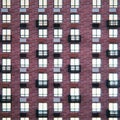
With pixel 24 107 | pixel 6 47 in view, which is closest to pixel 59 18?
pixel 6 47

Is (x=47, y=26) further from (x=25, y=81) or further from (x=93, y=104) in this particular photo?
(x=93, y=104)

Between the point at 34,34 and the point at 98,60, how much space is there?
8897mm

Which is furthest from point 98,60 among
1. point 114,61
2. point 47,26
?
point 47,26

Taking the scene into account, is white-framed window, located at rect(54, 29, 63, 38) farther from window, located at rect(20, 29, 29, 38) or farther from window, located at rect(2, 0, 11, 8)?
window, located at rect(2, 0, 11, 8)

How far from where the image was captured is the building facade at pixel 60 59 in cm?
4159

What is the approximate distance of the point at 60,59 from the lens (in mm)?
41719

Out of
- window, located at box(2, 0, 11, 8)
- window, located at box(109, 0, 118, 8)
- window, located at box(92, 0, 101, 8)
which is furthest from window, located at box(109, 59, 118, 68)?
window, located at box(2, 0, 11, 8)

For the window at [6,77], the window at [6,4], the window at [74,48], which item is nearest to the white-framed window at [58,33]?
the window at [74,48]

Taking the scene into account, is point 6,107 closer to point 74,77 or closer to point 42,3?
point 74,77

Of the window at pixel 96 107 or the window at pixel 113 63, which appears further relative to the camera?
the window at pixel 96 107

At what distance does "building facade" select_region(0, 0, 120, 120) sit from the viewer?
41.6 m

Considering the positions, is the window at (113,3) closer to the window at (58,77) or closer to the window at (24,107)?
the window at (58,77)

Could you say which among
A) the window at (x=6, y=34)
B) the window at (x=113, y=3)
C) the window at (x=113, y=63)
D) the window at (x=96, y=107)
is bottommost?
the window at (x=96, y=107)

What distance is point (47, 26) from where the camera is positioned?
4150cm
